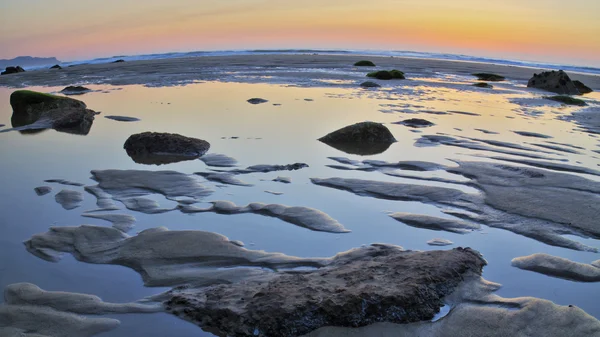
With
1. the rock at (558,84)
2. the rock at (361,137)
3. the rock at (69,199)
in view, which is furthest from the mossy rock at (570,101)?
the rock at (69,199)

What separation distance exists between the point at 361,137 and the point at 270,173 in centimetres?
211

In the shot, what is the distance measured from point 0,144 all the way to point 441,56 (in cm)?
5582

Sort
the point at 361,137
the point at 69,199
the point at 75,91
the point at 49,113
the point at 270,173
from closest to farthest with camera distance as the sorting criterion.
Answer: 1. the point at 69,199
2. the point at 270,173
3. the point at 361,137
4. the point at 49,113
5. the point at 75,91

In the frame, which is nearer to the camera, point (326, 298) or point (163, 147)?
point (326, 298)

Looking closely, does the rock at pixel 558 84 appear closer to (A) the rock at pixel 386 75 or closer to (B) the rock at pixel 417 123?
(A) the rock at pixel 386 75

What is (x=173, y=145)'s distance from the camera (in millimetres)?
5973

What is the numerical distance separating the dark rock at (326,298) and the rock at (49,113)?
5.80 metres

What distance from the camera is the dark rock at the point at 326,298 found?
231cm

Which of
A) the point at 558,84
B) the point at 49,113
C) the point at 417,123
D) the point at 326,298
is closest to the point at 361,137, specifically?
the point at 417,123

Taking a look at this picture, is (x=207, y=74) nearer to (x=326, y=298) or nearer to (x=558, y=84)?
(x=558, y=84)

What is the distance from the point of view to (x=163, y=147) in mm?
5953

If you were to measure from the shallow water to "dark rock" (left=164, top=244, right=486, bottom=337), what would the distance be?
0.13 meters

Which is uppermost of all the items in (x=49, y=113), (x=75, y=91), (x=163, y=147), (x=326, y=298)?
(x=75, y=91)

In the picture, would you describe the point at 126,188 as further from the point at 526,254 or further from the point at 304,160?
the point at 526,254
